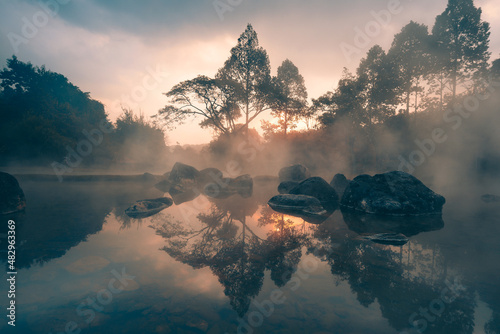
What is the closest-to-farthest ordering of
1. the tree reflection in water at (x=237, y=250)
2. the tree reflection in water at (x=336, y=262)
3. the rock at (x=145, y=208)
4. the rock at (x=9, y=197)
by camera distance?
1. the tree reflection in water at (x=336, y=262)
2. the tree reflection in water at (x=237, y=250)
3. the rock at (x=9, y=197)
4. the rock at (x=145, y=208)

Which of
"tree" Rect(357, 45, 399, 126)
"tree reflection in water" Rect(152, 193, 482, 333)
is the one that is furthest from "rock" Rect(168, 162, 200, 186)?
"tree" Rect(357, 45, 399, 126)

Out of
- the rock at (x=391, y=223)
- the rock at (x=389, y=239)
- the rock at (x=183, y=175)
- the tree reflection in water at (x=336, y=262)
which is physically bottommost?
the rock at (x=391, y=223)

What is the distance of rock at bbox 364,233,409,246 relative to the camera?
4561mm

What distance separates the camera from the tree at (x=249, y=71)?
25.1m

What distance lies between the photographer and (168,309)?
2328mm

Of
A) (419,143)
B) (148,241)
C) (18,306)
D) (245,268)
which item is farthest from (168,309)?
(419,143)

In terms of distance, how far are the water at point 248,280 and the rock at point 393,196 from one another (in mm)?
2169

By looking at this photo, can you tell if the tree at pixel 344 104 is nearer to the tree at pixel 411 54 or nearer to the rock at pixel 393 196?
the tree at pixel 411 54

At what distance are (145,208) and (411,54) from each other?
101 feet

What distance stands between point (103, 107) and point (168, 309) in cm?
5641

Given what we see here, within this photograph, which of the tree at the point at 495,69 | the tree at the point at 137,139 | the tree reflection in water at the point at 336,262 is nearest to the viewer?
the tree reflection in water at the point at 336,262

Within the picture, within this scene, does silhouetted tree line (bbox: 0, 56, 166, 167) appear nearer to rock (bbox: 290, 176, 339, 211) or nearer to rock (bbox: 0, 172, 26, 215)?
rock (bbox: 0, 172, 26, 215)

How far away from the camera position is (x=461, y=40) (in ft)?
75.8

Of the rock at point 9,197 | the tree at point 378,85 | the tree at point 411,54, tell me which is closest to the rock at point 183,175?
the rock at point 9,197
